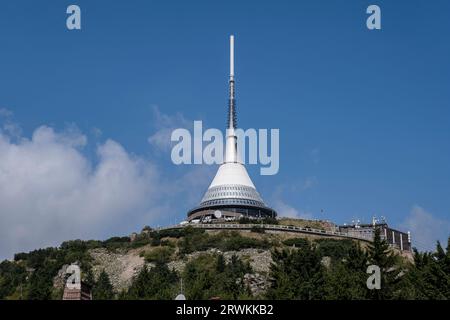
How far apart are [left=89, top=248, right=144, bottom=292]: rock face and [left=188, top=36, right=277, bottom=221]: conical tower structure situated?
14.6 metres

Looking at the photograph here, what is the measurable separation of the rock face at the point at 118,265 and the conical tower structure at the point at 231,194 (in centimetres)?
1465

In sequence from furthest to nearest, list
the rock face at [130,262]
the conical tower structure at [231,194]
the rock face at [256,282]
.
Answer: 1. the conical tower structure at [231,194]
2. the rock face at [130,262]
3. the rock face at [256,282]

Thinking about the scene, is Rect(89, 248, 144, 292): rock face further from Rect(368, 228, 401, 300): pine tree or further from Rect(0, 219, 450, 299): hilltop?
Rect(368, 228, 401, 300): pine tree

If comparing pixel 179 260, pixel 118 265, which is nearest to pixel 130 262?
pixel 118 265

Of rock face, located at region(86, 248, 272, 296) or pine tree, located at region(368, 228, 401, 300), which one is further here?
rock face, located at region(86, 248, 272, 296)

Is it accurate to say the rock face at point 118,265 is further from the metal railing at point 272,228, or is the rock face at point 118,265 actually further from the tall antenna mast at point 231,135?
the tall antenna mast at point 231,135

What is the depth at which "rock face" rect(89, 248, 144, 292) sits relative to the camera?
73.3m

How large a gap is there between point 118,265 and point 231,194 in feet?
69.0

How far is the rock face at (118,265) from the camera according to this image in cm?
7331

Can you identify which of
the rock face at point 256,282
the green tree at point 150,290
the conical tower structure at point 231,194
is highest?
the conical tower structure at point 231,194

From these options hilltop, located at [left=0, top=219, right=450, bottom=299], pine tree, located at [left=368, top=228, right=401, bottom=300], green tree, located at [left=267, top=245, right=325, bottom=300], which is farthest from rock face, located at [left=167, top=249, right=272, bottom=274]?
pine tree, located at [left=368, top=228, right=401, bottom=300]

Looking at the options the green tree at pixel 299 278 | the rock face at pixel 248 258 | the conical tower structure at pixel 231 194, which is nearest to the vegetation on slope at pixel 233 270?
the green tree at pixel 299 278
